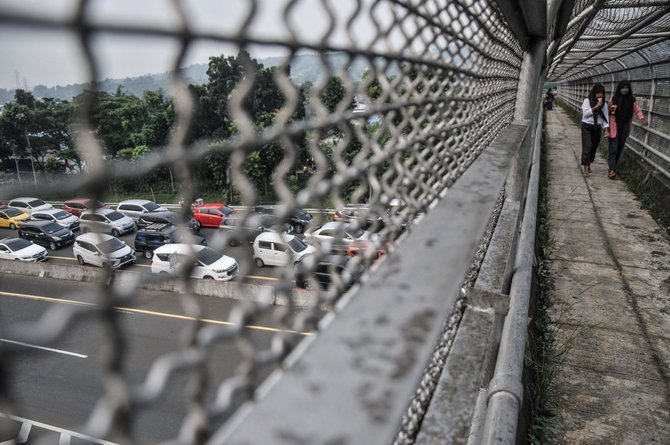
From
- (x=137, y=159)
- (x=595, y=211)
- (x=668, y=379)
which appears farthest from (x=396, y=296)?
(x=595, y=211)

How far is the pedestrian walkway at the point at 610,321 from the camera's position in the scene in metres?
2.19

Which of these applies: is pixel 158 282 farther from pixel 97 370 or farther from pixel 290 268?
pixel 97 370

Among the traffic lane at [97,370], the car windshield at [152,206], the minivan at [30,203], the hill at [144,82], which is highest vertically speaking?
the hill at [144,82]

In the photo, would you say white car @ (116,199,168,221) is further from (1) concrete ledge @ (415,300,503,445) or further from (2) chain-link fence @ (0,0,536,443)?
(1) concrete ledge @ (415,300,503,445)

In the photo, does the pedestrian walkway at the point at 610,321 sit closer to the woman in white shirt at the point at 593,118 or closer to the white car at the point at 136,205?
the woman in white shirt at the point at 593,118

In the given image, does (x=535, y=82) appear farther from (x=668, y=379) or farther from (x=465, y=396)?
(x=465, y=396)

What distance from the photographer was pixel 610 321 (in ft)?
9.99

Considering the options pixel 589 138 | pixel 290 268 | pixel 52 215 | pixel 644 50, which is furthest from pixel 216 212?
pixel 644 50

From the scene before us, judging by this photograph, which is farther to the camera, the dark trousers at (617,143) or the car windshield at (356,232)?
the dark trousers at (617,143)

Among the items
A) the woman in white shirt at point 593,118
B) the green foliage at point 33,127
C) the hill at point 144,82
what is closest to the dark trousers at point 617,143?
the woman in white shirt at point 593,118

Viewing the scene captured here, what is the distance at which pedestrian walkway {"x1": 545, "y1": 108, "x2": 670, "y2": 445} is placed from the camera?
2.19 metres

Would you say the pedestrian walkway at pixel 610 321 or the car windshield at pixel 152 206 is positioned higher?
the car windshield at pixel 152 206

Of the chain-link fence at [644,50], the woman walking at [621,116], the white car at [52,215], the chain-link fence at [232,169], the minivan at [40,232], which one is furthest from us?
the woman walking at [621,116]

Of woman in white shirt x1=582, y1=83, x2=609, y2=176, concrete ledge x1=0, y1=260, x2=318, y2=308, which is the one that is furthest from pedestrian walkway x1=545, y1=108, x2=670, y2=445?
woman in white shirt x1=582, y1=83, x2=609, y2=176
